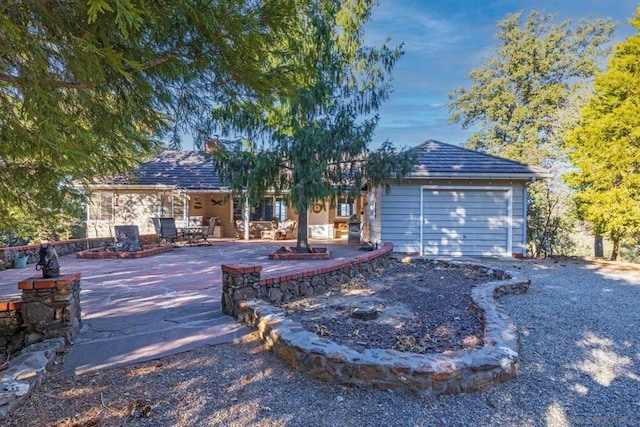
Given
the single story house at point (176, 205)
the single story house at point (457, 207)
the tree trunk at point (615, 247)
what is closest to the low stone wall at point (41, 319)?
the single story house at point (457, 207)

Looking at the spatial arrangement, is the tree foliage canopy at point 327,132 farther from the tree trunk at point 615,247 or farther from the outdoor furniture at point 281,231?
the tree trunk at point 615,247

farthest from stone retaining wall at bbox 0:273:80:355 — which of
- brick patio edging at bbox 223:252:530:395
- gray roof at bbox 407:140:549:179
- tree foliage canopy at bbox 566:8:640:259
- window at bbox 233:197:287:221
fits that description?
window at bbox 233:197:287:221

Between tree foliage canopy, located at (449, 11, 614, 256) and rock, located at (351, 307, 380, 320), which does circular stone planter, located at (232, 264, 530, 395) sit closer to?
rock, located at (351, 307, 380, 320)

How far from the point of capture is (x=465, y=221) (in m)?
10.5

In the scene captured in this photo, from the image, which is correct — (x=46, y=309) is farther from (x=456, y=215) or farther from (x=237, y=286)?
(x=456, y=215)

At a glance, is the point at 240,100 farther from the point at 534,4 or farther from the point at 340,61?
the point at 534,4

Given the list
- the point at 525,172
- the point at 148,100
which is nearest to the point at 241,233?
the point at 525,172

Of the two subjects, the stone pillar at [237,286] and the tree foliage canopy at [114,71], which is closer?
the tree foliage canopy at [114,71]

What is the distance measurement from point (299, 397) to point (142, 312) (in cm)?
270

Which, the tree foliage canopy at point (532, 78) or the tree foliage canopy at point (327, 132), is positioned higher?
the tree foliage canopy at point (532, 78)

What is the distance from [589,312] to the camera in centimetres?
497

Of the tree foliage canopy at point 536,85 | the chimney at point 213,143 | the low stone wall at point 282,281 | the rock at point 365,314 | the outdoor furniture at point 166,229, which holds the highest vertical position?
the tree foliage canopy at point 536,85

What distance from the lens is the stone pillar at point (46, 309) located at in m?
3.23

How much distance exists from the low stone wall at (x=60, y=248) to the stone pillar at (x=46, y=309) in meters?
5.50
